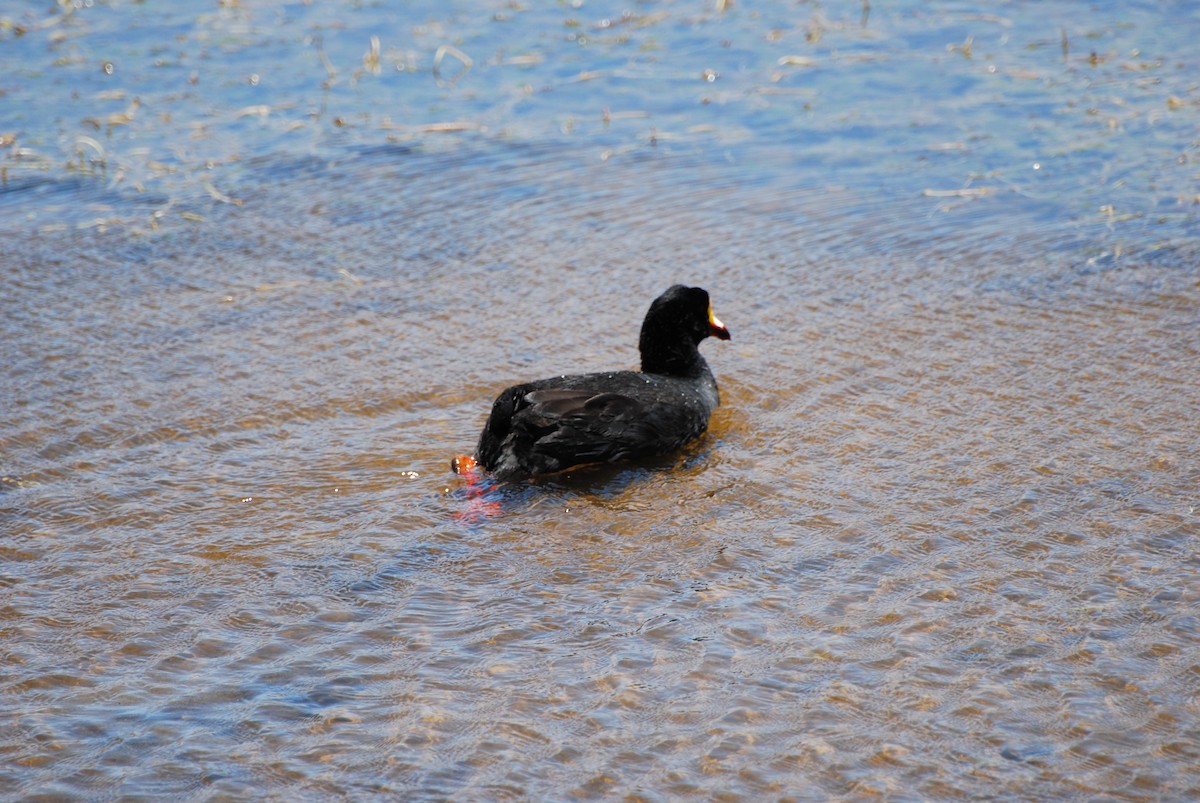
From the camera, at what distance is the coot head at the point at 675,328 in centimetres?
788

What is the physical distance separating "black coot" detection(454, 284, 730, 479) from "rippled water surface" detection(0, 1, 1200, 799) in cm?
15

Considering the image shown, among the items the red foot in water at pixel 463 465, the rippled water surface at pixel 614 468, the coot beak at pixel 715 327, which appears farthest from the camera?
the coot beak at pixel 715 327

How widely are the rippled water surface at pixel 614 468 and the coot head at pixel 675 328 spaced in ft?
1.51

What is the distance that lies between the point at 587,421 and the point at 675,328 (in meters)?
1.30

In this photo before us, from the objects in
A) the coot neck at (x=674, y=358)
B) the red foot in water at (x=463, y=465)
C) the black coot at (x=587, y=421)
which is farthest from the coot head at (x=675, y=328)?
the red foot in water at (x=463, y=465)

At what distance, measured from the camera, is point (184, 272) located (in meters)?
10.2

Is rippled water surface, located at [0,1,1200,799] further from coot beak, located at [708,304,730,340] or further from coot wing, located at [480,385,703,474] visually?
coot beak, located at [708,304,730,340]

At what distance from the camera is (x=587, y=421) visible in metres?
6.87

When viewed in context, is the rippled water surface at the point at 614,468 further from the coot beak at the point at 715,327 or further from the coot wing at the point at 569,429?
the coot beak at the point at 715,327

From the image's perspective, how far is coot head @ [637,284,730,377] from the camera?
7.88 meters

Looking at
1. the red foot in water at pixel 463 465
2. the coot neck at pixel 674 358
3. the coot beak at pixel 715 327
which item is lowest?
the red foot in water at pixel 463 465

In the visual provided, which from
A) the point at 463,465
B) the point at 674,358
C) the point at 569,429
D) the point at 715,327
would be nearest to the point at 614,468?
the point at 569,429

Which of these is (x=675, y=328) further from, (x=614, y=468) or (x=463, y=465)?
(x=463, y=465)

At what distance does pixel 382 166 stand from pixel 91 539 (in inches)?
285
